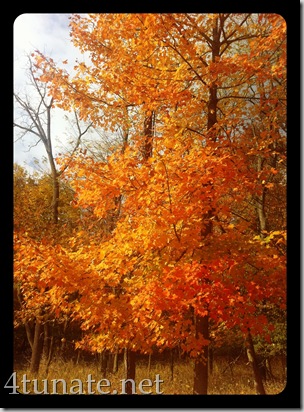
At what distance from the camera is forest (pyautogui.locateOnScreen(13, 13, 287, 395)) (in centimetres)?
484

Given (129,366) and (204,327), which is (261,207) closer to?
(204,327)

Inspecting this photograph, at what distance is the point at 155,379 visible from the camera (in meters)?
5.21

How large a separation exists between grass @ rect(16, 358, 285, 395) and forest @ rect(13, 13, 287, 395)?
0.03m

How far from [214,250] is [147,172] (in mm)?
1481

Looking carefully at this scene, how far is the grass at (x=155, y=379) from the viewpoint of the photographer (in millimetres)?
4918

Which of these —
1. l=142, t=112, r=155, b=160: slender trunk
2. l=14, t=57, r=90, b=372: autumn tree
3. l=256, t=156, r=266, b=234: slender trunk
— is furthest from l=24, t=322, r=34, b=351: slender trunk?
l=256, t=156, r=266, b=234: slender trunk

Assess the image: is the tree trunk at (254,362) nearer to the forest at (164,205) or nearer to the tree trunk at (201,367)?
the forest at (164,205)

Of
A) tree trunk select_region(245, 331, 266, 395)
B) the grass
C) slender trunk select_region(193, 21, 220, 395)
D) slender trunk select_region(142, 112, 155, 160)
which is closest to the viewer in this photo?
the grass

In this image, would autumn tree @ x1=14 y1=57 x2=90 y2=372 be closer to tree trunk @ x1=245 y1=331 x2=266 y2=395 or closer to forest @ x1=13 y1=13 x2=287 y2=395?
forest @ x1=13 y1=13 x2=287 y2=395

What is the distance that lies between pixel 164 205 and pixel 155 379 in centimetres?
267

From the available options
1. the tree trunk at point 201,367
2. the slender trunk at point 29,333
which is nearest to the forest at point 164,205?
the tree trunk at point 201,367

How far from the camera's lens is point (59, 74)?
6.13 metres

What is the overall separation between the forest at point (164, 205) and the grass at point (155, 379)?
1.2 inches
